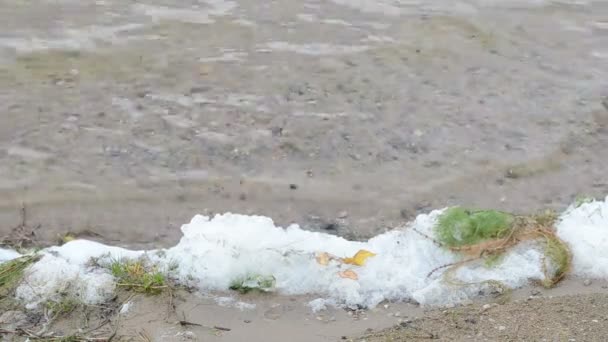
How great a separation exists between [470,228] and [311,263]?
31.7 inches

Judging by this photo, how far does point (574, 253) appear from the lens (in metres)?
3.83

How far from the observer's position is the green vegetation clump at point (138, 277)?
359 centimetres

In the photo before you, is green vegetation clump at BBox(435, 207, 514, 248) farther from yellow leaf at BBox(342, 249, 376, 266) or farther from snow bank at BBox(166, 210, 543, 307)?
yellow leaf at BBox(342, 249, 376, 266)

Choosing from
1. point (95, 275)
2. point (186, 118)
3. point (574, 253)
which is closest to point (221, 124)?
point (186, 118)

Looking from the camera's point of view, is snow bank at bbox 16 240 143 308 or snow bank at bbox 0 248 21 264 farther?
snow bank at bbox 0 248 21 264

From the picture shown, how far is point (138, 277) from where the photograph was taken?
365cm

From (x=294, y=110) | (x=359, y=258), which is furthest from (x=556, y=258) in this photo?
(x=294, y=110)

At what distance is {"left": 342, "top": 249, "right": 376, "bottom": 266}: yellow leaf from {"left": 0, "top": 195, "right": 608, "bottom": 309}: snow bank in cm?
3

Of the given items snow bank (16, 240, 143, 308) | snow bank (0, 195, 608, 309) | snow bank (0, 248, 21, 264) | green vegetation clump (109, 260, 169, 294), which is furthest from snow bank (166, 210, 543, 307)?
snow bank (0, 248, 21, 264)

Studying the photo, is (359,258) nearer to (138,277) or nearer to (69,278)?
(138,277)

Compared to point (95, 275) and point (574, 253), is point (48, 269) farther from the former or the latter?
point (574, 253)

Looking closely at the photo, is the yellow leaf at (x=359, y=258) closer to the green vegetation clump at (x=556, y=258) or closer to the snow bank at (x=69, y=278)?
the green vegetation clump at (x=556, y=258)

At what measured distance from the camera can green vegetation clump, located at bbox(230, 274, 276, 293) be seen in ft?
11.9

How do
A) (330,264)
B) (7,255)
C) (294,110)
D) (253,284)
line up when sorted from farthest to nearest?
(294,110)
(7,255)
(330,264)
(253,284)
